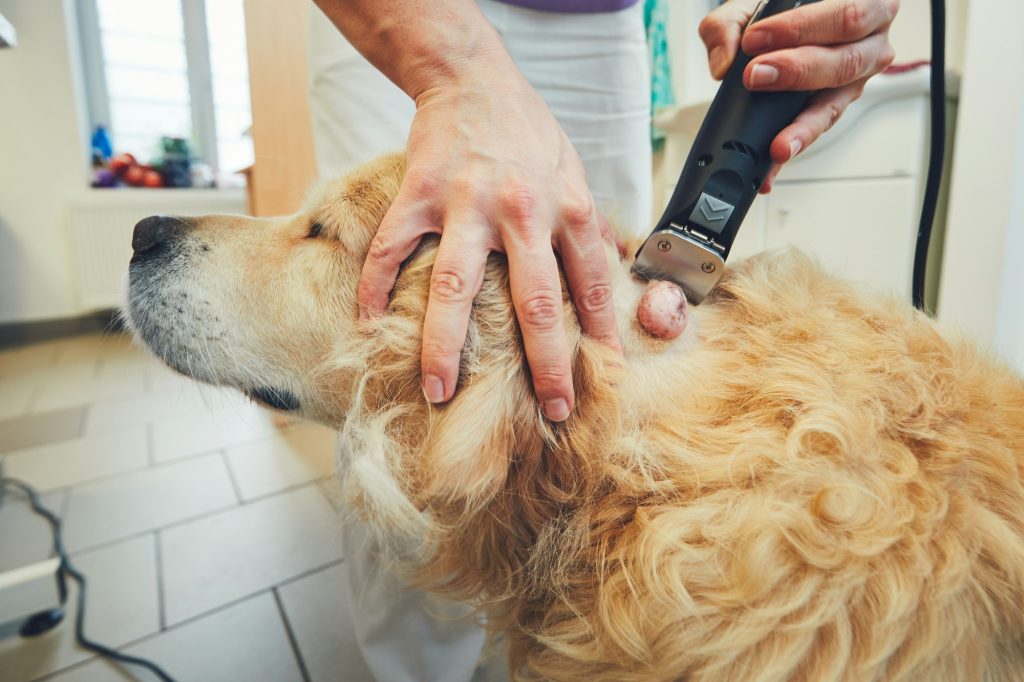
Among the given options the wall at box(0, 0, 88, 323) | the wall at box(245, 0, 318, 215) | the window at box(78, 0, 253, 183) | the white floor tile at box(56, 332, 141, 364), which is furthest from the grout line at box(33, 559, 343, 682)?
the window at box(78, 0, 253, 183)

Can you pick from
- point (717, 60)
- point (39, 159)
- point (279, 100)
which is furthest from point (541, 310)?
point (39, 159)

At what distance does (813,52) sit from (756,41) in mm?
55

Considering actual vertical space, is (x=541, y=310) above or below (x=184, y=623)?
above

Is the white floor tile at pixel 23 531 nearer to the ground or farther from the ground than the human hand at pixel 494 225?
nearer to the ground

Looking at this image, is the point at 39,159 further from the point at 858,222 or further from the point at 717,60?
the point at 858,222

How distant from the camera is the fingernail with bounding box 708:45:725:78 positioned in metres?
0.67

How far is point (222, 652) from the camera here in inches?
40.7

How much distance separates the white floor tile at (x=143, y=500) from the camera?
4.65ft

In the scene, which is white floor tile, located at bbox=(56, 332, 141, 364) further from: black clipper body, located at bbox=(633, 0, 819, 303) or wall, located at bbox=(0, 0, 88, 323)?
black clipper body, located at bbox=(633, 0, 819, 303)

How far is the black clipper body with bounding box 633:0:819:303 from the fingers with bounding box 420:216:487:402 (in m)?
0.19

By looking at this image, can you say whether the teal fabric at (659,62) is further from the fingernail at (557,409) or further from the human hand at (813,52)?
the fingernail at (557,409)

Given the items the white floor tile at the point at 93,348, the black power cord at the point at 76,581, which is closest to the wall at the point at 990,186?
the black power cord at the point at 76,581

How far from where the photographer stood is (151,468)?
1.74 m

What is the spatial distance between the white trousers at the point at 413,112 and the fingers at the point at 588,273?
0.82ft
